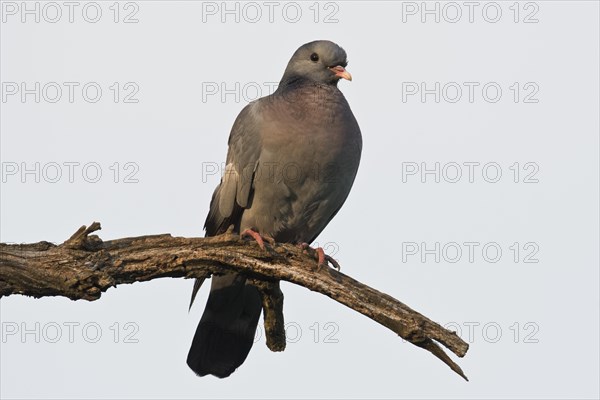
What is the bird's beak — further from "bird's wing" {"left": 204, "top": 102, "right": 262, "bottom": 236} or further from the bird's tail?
the bird's tail

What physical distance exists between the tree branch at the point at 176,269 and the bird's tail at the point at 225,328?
125cm

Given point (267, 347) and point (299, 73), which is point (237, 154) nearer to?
point (299, 73)

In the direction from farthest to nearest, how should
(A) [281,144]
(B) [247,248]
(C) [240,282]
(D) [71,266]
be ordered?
(C) [240,282], (A) [281,144], (B) [247,248], (D) [71,266]

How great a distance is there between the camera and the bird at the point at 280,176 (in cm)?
678

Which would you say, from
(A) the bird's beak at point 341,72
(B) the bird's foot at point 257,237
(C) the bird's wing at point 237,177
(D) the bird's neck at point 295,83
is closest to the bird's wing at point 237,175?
(C) the bird's wing at point 237,177

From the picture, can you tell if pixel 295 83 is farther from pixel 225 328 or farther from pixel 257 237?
pixel 225 328

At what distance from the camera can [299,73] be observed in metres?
7.46

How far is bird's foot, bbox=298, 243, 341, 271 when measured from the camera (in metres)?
6.21

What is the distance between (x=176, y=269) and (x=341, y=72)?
239cm

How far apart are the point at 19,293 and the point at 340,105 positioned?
2817mm

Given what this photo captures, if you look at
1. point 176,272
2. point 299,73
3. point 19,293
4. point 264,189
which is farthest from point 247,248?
point 299,73

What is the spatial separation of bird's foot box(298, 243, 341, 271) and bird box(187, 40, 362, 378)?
2cm

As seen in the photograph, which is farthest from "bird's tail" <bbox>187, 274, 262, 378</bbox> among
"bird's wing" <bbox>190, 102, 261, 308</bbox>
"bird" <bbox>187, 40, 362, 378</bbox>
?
"bird's wing" <bbox>190, 102, 261, 308</bbox>

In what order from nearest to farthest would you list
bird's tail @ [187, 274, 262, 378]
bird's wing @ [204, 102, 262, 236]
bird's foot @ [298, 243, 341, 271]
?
bird's foot @ [298, 243, 341, 271], bird's wing @ [204, 102, 262, 236], bird's tail @ [187, 274, 262, 378]
